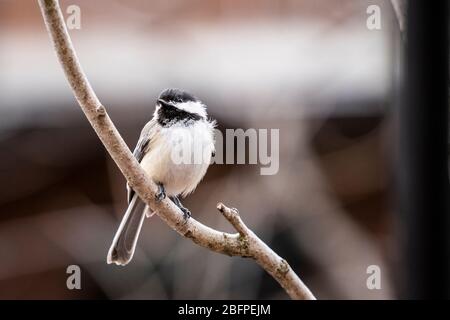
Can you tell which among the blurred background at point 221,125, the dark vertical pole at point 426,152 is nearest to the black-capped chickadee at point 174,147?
the blurred background at point 221,125

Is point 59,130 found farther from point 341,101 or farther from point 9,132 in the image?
point 341,101

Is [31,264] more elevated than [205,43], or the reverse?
[205,43]

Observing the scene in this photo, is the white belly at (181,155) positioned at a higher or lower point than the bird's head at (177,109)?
lower

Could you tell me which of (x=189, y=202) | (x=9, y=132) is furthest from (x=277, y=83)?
(x=9, y=132)

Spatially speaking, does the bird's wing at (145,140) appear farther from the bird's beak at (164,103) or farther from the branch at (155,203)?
Answer: the branch at (155,203)

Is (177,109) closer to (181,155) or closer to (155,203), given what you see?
(181,155)

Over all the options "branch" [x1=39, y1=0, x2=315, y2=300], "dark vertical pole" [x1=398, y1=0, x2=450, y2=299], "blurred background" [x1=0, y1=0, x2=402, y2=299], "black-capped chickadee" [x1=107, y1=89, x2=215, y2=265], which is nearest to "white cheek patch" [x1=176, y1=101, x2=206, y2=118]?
"black-capped chickadee" [x1=107, y1=89, x2=215, y2=265]

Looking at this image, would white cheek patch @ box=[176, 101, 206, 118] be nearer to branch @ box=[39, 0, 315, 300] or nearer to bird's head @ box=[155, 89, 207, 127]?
bird's head @ box=[155, 89, 207, 127]
